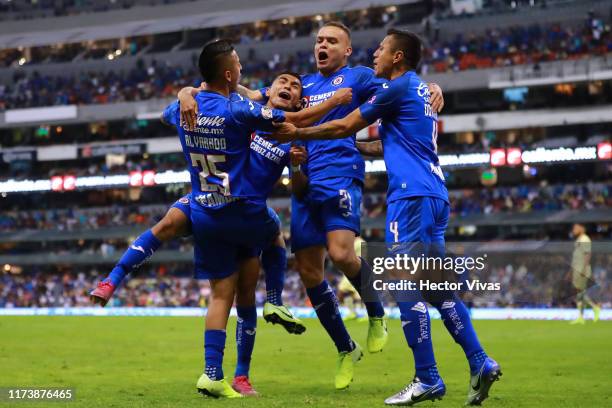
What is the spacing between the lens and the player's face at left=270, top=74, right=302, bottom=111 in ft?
30.2

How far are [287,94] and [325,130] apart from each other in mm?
1280

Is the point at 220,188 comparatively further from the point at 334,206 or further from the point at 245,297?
the point at 245,297

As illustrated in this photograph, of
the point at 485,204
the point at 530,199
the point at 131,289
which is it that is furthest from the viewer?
the point at 131,289

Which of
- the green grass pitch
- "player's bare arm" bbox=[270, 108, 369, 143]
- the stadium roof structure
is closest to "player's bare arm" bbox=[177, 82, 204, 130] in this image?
"player's bare arm" bbox=[270, 108, 369, 143]

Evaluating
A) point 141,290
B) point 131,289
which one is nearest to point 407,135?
point 141,290

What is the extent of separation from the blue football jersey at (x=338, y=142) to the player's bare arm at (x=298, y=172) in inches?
5.7

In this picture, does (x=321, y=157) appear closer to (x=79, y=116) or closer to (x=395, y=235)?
(x=395, y=235)

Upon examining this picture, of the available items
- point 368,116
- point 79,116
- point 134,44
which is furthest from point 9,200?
point 368,116

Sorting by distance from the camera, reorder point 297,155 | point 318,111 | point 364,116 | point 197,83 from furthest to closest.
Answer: point 197,83
point 297,155
point 318,111
point 364,116

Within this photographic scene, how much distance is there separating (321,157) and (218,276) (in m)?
1.51

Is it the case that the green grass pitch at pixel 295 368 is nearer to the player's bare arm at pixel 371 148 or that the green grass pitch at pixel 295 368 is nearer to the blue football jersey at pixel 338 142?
the blue football jersey at pixel 338 142

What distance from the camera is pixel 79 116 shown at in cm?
6291

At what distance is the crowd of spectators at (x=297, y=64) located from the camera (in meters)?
51.0

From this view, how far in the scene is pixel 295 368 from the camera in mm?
12359
